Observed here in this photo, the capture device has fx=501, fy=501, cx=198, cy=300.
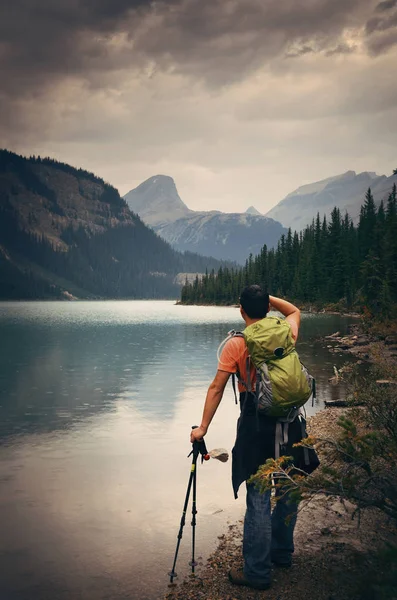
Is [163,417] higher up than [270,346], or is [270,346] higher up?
[270,346]

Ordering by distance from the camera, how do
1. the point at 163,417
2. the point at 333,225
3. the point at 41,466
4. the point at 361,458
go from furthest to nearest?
the point at 333,225, the point at 163,417, the point at 41,466, the point at 361,458

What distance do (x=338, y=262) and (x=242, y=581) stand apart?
11249 cm

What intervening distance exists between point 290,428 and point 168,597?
2711 mm

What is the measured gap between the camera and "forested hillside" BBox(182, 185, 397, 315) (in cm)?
6831

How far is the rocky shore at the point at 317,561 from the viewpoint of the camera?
5.94m

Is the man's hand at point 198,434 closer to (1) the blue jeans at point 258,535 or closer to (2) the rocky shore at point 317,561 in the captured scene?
(1) the blue jeans at point 258,535

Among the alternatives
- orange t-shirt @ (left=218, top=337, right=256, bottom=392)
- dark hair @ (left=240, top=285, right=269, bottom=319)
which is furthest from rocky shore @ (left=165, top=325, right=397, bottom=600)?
dark hair @ (left=240, top=285, right=269, bottom=319)

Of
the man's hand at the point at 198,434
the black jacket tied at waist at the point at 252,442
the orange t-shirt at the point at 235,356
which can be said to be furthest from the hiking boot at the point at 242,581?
the orange t-shirt at the point at 235,356

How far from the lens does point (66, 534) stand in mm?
8898

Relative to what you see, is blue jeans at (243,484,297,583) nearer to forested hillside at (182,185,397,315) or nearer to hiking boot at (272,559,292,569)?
hiking boot at (272,559,292,569)

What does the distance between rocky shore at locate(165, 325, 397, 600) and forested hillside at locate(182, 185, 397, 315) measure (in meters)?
53.3

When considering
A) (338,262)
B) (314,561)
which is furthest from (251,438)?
(338,262)

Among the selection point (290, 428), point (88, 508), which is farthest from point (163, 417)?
point (290, 428)

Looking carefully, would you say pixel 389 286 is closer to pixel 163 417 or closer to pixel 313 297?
pixel 163 417
